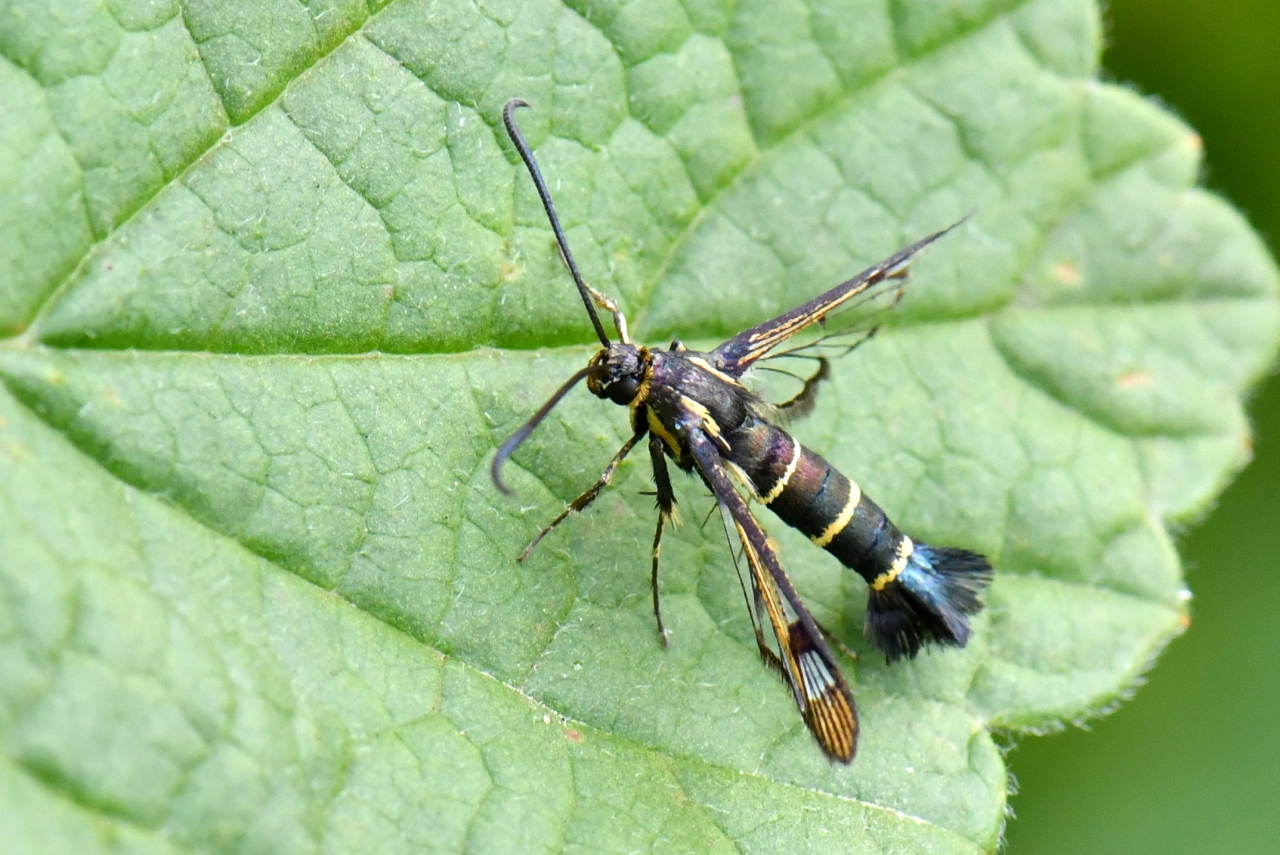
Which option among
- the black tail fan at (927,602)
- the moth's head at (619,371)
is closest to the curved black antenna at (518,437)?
the moth's head at (619,371)

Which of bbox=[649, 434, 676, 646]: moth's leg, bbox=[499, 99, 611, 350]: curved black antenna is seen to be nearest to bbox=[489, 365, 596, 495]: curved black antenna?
bbox=[499, 99, 611, 350]: curved black antenna

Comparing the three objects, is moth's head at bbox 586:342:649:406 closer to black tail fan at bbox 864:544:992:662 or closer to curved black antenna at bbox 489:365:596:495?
curved black antenna at bbox 489:365:596:495

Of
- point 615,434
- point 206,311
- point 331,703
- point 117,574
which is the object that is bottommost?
point 615,434

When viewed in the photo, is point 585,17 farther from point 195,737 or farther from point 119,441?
point 195,737

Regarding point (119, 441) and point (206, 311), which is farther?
point (206, 311)

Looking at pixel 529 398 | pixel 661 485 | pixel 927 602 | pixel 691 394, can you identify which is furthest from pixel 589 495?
pixel 927 602

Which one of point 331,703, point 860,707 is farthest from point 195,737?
point 860,707
